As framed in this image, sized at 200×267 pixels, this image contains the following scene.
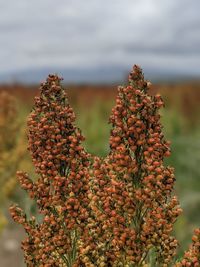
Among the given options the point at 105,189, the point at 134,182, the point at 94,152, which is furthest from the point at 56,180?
the point at 94,152

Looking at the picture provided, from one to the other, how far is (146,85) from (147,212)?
3.63 feet

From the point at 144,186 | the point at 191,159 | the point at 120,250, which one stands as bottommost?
the point at 120,250

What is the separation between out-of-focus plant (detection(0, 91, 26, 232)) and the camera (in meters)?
16.3

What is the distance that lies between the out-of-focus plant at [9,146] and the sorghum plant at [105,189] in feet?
30.5

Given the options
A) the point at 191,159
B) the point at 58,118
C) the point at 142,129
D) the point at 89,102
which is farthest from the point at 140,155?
the point at 89,102

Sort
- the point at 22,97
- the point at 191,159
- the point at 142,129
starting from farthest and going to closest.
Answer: the point at 22,97 → the point at 191,159 → the point at 142,129

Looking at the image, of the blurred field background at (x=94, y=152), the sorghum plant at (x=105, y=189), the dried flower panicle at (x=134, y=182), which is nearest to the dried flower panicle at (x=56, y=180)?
the sorghum plant at (x=105, y=189)

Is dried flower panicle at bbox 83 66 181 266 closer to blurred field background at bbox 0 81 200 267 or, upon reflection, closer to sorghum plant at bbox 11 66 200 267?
sorghum plant at bbox 11 66 200 267

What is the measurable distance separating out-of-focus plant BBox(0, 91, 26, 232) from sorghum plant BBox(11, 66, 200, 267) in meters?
9.31

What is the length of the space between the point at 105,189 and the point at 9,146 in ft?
36.3

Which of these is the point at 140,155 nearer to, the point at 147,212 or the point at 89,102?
the point at 147,212

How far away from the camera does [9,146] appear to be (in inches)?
678

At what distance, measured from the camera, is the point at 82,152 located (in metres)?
6.61

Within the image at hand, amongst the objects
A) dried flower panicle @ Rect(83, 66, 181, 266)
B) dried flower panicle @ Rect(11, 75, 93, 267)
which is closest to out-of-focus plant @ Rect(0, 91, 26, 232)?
dried flower panicle @ Rect(11, 75, 93, 267)
